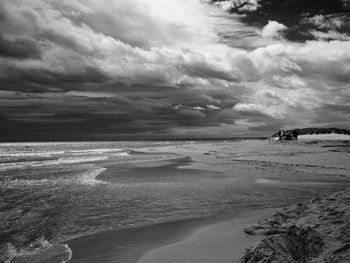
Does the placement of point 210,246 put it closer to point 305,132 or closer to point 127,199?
point 127,199

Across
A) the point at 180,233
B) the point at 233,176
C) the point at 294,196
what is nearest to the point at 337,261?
the point at 180,233

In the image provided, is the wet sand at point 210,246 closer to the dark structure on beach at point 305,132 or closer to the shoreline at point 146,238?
the shoreline at point 146,238

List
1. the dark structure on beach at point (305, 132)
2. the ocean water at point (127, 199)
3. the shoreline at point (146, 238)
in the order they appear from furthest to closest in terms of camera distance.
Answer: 1. the dark structure on beach at point (305, 132)
2. the ocean water at point (127, 199)
3. the shoreline at point (146, 238)

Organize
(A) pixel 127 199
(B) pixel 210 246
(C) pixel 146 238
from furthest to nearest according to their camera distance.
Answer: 1. (A) pixel 127 199
2. (C) pixel 146 238
3. (B) pixel 210 246

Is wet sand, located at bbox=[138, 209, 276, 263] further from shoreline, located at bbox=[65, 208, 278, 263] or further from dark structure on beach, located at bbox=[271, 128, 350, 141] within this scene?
dark structure on beach, located at bbox=[271, 128, 350, 141]

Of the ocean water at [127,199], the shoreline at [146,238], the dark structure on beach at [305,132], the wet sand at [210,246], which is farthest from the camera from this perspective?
the dark structure on beach at [305,132]

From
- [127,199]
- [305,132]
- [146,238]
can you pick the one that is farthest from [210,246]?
[305,132]

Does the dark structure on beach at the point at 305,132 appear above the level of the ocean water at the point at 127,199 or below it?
above

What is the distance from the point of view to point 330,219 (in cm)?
695

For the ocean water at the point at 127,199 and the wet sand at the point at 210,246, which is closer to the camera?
the wet sand at the point at 210,246

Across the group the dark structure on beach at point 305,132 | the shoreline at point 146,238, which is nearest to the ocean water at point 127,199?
the shoreline at point 146,238

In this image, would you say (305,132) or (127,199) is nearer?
(127,199)

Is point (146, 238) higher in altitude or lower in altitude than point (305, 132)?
lower

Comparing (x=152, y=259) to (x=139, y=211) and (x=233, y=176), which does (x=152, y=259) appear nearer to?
(x=139, y=211)
